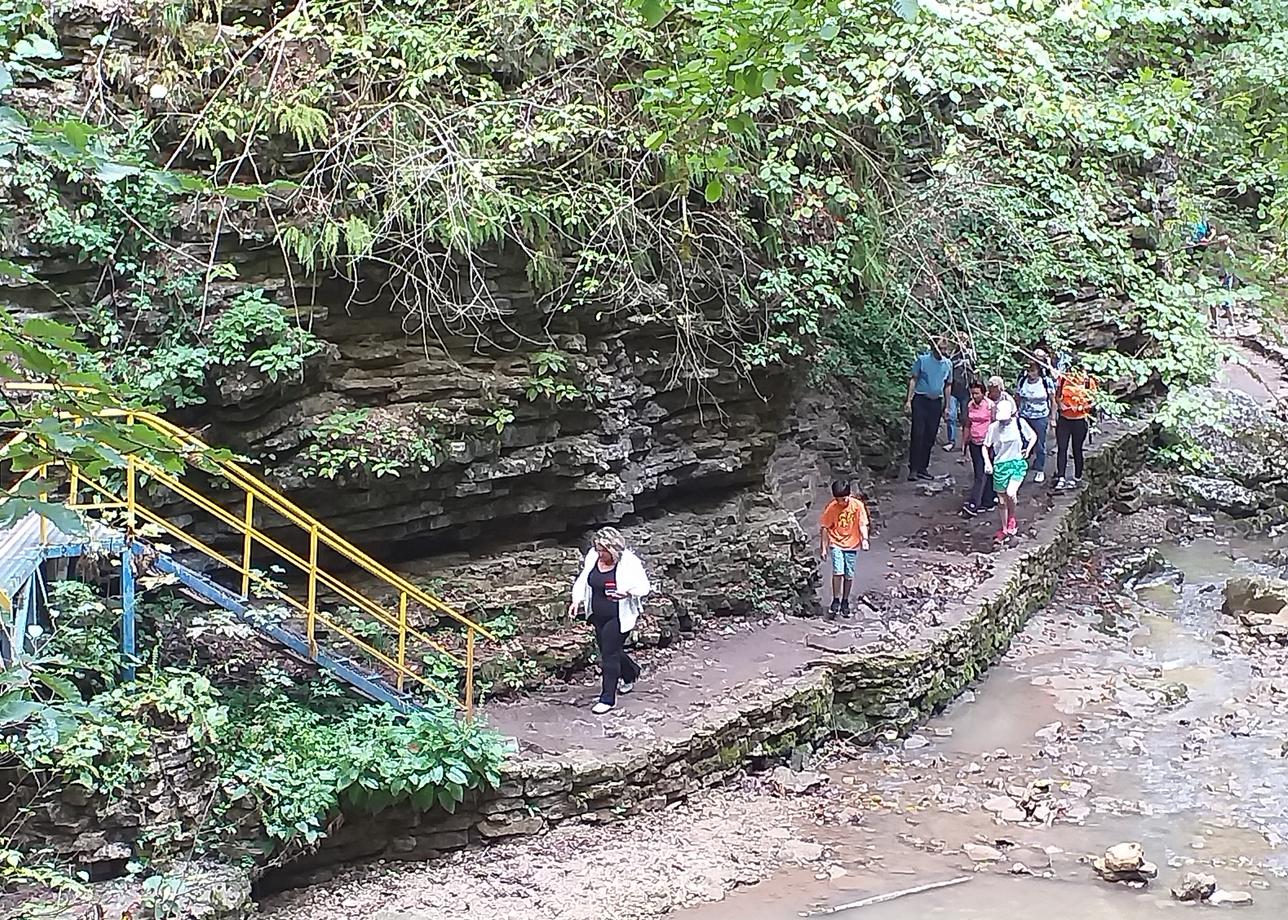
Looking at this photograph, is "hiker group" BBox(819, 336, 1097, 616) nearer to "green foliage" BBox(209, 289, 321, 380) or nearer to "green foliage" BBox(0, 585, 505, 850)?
"green foliage" BBox(0, 585, 505, 850)

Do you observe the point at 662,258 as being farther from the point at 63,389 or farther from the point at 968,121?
the point at 63,389

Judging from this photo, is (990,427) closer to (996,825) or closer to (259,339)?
(996,825)

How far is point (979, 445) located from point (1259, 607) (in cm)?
400

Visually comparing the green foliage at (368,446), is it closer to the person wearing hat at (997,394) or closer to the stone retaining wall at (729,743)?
the stone retaining wall at (729,743)

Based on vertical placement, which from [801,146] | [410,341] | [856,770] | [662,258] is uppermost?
[801,146]

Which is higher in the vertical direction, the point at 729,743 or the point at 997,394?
the point at 997,394

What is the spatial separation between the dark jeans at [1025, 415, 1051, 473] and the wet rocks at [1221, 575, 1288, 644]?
2.98 metres

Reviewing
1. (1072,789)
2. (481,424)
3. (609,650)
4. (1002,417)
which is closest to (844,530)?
(1072,789)

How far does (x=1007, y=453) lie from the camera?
1348 cm

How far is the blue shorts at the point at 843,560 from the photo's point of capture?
11141 millimetres

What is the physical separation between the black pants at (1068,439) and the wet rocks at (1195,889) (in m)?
9.04

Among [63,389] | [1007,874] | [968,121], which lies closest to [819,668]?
[1007,874]

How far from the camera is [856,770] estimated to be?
31.4ft

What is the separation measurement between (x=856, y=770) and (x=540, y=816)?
3.12m
